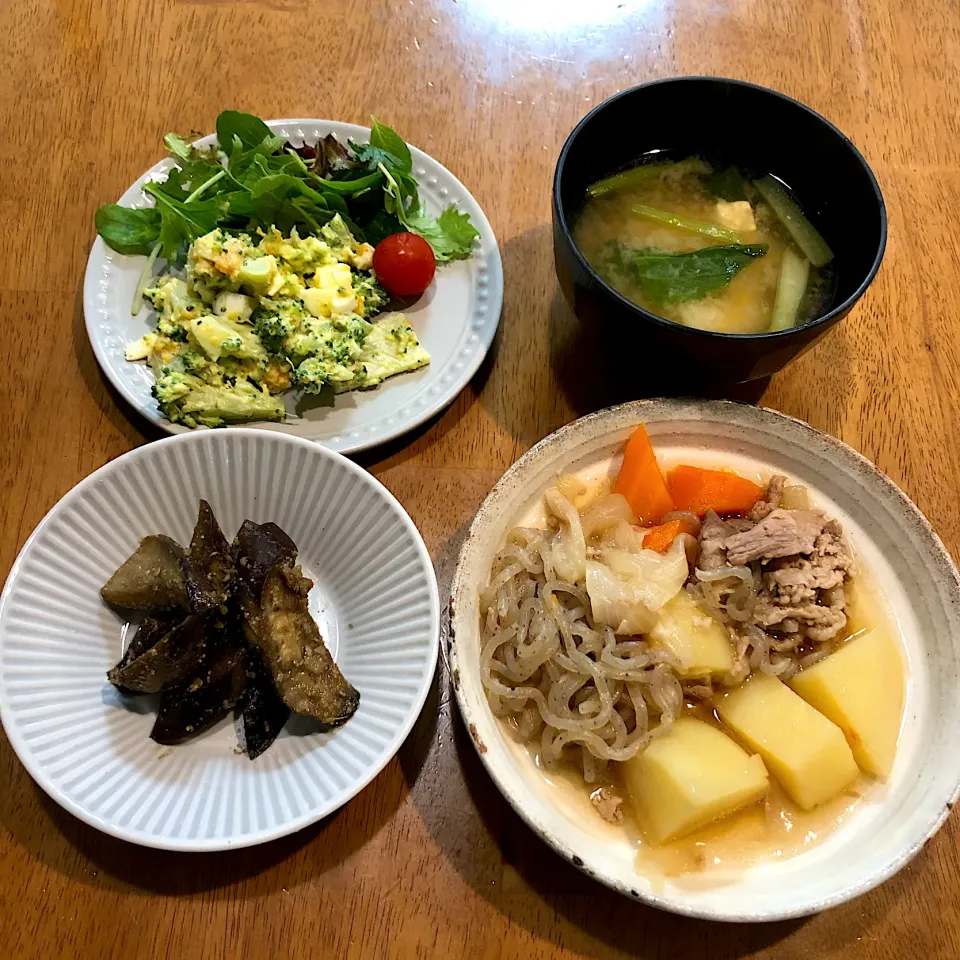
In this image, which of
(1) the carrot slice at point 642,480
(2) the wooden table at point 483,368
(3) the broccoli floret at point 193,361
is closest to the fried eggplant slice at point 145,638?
(2) the wooden table at point 483,368

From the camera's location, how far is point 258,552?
4.83 ft

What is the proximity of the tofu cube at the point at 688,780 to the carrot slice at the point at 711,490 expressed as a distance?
455 mm

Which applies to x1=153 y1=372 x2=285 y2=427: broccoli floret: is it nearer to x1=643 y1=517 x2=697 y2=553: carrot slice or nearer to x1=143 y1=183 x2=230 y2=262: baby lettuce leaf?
x1=143 y1=183 x2=230 y2=262: baby lettuce leaf

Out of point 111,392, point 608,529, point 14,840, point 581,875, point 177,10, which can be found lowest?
point 14,840

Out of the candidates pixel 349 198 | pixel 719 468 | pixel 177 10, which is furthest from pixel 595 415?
pixel 177 10

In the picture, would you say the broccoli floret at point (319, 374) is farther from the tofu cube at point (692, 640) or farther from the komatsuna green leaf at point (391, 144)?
the tofu cube at point (692, 640)

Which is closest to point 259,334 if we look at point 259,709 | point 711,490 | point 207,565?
point 207,565

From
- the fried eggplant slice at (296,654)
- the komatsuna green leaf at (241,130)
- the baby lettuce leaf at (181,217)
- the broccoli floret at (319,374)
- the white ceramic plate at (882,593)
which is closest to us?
the white ceramic plate at (882,593)

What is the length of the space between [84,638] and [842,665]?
4.67ft

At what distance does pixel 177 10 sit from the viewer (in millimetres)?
2244

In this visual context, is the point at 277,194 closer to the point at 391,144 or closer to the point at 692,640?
the point at 391,144

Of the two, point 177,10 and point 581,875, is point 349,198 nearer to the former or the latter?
point 177,10

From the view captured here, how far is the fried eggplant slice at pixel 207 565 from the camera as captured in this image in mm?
1381

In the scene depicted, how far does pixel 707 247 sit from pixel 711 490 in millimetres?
535
